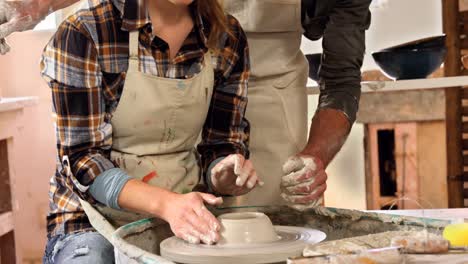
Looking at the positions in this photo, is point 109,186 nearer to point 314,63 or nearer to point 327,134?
point 327,134

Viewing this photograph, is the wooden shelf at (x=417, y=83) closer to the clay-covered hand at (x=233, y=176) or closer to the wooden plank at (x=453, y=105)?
the wooden plank at (x=453, y=105)

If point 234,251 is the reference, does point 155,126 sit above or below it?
above

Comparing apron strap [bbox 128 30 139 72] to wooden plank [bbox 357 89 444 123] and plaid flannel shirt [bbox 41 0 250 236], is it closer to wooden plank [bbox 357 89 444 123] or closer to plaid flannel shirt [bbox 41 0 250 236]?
plaid flannel shirt [bbox 41 0 250 236]

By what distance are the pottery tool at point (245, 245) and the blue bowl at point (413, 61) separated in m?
1.77

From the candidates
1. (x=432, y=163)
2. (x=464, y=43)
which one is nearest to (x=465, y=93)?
(x=464, y=43)

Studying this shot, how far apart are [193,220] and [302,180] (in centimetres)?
40

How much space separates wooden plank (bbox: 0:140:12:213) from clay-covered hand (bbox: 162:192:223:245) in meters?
1.85

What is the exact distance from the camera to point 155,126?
178 cm

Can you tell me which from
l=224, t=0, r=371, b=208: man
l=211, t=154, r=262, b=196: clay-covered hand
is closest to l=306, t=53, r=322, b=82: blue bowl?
l=224, t=0, r=371, b=208: man

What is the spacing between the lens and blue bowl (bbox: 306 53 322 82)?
10.5 ft

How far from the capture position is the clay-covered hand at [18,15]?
1.66 metres

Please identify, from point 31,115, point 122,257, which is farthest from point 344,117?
point 31,115

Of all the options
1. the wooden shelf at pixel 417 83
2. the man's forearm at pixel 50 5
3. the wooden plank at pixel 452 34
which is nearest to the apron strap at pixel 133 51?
the man's forearm at pixel 50 5

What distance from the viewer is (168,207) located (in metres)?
1.49
